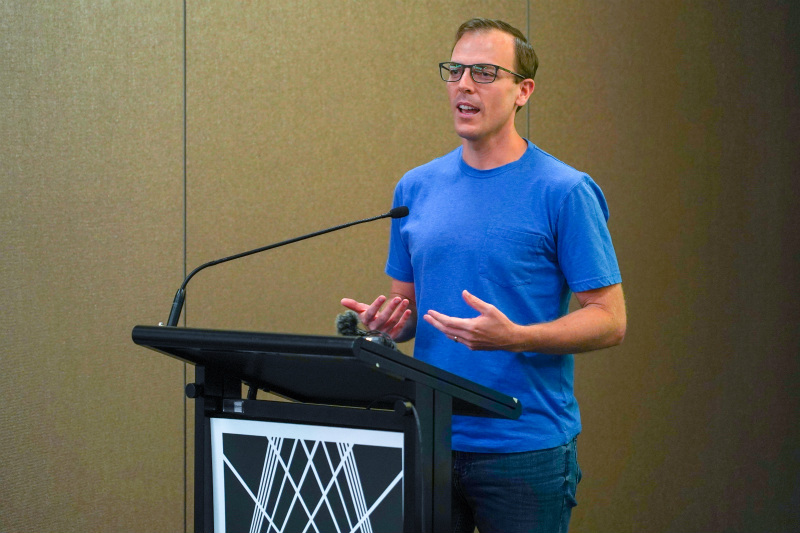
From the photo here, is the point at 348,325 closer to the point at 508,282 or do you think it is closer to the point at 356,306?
the point at 356,306

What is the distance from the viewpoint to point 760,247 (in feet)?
12.3

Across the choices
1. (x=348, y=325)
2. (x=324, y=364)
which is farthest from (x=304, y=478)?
(x=348, y=325)

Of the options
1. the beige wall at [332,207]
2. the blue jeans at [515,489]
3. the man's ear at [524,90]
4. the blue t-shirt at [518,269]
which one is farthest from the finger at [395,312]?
the beige wall at [332,207]

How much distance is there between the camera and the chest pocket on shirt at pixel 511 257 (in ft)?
5.54

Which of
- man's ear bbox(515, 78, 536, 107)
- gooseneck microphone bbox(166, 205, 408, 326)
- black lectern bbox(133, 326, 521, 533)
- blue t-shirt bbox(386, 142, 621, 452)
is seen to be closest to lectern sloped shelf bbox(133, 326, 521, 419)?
black lectern bbox(133, 326, 521, 533)

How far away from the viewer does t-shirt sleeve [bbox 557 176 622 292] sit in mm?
1642

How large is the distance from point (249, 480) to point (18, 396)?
1.61 meters

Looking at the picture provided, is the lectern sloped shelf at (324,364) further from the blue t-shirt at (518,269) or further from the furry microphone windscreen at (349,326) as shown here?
the blue t-shirt at (518,269)

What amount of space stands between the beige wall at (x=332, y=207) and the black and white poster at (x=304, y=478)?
1.56m

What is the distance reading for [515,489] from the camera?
1.60m

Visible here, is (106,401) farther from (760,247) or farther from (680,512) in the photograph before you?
(760,247)

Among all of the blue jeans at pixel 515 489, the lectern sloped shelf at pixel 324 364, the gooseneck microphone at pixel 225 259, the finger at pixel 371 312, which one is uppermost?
the gooseneck microphone at pixel 225 259

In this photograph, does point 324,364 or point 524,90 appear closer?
point 324,364

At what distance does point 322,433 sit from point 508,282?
593 mm
